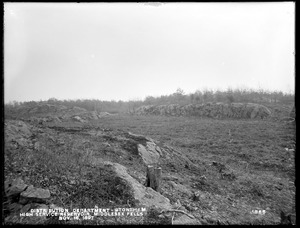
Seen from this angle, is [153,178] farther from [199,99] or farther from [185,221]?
[199,99]

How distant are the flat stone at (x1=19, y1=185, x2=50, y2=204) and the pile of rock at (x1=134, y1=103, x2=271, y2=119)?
20250mm

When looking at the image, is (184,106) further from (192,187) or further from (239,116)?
(192,187)

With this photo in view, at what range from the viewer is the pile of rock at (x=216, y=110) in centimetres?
1784

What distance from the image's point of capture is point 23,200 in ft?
8.55

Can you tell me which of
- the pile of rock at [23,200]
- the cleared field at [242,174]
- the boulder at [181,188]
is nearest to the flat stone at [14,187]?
the pile of rock at [23,200]

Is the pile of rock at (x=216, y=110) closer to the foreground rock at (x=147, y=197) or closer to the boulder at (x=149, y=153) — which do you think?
the boulder at (x=149, y=153)

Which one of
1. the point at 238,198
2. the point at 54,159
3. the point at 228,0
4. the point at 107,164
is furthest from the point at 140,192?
the point at 228,0

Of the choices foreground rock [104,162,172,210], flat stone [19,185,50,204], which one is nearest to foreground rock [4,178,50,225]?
flat stone [19,185,50,204]

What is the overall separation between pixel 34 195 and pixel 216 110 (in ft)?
71.6

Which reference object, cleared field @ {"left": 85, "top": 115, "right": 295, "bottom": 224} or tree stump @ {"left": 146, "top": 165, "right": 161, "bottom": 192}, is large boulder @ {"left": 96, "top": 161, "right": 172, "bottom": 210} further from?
cleared field @ {"left": 85, "top": 115, "right": 295, "bottom": 224}

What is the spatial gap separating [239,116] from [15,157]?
21192 mm

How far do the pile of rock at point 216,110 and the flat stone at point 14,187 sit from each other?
20552mm

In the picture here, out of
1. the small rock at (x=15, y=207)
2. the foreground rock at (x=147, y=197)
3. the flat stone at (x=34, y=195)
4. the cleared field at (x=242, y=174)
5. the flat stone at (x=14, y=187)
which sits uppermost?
the flat stone at (x=14, y=187)

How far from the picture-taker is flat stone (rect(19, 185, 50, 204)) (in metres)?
2.62
